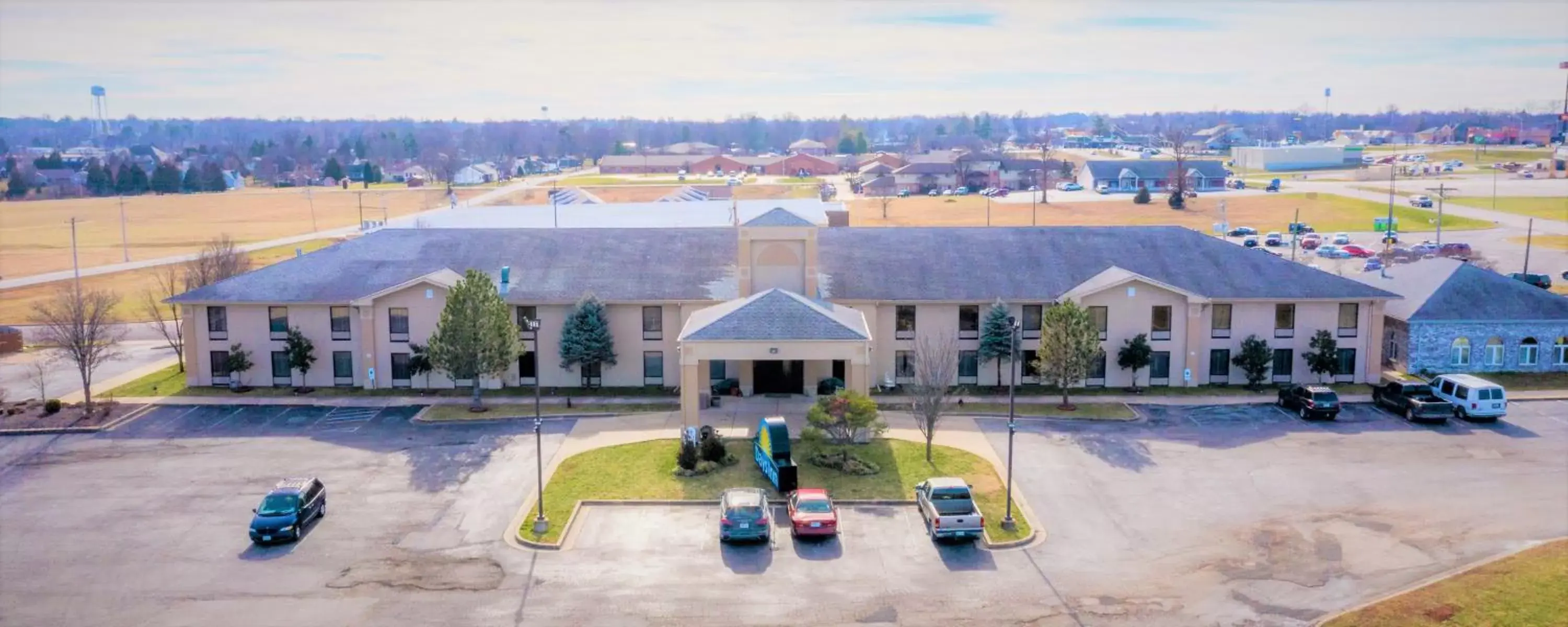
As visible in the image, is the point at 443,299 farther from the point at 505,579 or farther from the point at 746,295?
the point at 505,579

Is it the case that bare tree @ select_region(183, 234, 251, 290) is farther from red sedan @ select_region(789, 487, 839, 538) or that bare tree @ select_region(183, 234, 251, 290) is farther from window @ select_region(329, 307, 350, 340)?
red sedan @ select_region(789, 487, 839, 538)

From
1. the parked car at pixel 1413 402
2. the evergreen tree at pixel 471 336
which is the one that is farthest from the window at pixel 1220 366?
the evergreen tree at pixel 471 336

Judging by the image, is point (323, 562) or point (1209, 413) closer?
point (323, 562)

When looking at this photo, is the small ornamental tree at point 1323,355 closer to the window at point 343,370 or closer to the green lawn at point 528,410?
the green lawn at point 528,410

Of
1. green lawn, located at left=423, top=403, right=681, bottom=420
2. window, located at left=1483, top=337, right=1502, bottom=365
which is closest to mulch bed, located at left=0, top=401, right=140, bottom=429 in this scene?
green lawn, located at left=423, top=403, right=681, bottom=420

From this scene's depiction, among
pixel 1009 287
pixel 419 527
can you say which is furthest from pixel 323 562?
pixel 1009 287

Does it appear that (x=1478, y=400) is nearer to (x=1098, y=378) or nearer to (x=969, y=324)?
(x=1098, y=378)

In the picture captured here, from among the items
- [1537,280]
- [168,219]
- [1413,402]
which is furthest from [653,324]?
[168,219]
